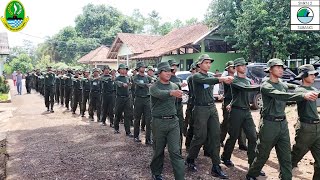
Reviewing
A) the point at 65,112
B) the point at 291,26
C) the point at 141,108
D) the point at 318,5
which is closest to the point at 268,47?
the point at 291,26

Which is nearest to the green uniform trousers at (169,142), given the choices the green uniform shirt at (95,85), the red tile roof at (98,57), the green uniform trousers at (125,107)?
the green uniform trousers at (125,107)

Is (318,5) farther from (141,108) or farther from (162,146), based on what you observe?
(162,146)

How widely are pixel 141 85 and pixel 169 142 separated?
2.84 m

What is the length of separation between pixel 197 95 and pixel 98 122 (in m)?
6.10

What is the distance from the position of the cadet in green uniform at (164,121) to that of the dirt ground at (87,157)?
0.76m

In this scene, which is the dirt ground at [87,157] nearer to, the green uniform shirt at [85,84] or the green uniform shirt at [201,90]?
the green uniform shirt at [201,90]

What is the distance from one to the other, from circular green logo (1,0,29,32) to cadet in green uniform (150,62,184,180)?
342 inches

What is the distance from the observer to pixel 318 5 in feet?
47.4

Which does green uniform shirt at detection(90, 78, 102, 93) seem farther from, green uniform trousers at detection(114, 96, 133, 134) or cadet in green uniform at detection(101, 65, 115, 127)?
green uniform trousers at detection(114, 96, 133, 134)

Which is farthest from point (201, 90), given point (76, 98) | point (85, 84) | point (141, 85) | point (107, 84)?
point (76, 98)

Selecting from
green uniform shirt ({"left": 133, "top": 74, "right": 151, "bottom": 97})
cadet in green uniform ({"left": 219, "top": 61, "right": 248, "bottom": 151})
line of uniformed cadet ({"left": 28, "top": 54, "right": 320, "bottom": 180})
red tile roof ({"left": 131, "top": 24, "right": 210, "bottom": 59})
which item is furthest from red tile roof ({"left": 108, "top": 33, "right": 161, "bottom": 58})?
cadet in green uniform ({"left": 219, "top": 61, "right": 248, "bottom": 151})

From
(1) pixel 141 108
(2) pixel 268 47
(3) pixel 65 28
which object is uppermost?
(3) pixel 65 28

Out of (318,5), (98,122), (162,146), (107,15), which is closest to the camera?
(162,146)

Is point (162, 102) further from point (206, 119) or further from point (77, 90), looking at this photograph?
point (77, 90)
